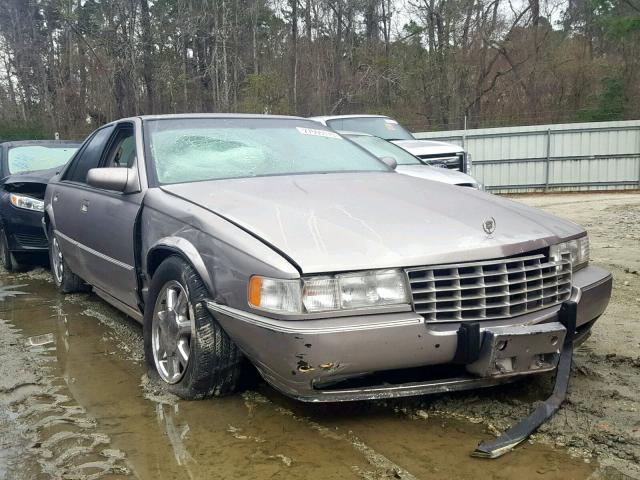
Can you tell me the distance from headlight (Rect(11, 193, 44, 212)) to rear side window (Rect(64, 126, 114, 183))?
5.06ft

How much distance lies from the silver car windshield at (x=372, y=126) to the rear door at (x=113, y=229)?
5481mm

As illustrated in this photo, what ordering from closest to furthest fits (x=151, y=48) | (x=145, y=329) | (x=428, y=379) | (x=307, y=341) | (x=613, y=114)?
(x=307, y=341), (x=428, y=379), (x=145, y=329), (x=613, y=114), (x=151, y=48)

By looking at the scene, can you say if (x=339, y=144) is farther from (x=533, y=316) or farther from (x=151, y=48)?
(x=151, y=48)

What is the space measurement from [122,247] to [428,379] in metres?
2.08

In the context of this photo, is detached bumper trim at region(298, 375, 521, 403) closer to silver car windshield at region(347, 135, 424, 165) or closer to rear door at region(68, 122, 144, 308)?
rear door at region(68, 122, 144, 308)

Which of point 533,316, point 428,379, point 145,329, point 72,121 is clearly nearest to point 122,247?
point 145,329

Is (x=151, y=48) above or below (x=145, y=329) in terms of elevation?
above

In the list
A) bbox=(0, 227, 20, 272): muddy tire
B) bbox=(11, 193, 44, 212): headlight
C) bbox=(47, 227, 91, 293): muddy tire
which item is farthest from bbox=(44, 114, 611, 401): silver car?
bbox=(0, 227, 20, 272): muddy tire

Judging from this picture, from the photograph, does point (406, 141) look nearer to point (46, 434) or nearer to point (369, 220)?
point (369, 220)

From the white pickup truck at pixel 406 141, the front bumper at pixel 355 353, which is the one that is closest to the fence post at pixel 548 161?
the white pickup truck at pixel 406 141

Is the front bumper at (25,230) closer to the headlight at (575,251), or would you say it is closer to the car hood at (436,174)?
the car hood at (436,174)

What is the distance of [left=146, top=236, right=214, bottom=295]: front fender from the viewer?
2939 millimetres

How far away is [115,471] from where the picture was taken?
2500 millimetres

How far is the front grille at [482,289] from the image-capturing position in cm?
263
